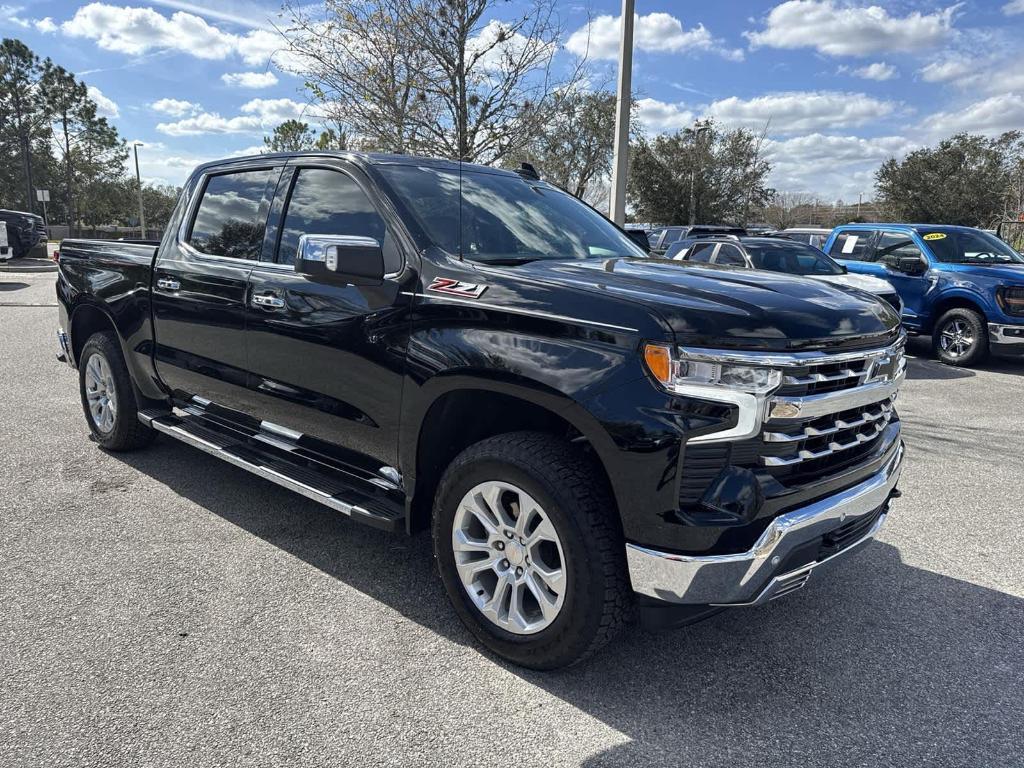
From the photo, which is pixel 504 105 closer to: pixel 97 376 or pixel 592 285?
pixel 97 376

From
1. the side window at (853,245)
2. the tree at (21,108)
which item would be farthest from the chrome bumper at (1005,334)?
the tree at (21,108)

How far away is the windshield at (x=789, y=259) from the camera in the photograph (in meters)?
9.76

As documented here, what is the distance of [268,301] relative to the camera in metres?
3.56

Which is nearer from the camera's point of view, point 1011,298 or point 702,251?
point 1011,298

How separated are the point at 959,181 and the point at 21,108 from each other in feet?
188

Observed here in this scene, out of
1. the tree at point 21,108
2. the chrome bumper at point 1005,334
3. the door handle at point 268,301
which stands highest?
the tree at point 21,108

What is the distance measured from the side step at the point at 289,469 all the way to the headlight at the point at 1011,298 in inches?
368

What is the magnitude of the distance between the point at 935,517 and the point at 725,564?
9.18 ft

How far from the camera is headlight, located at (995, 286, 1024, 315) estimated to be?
9.27 metres

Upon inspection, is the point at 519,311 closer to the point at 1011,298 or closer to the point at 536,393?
the point at 536,393

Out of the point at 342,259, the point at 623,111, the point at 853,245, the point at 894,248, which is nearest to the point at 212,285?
the point at 342,259

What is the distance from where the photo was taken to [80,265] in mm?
5145

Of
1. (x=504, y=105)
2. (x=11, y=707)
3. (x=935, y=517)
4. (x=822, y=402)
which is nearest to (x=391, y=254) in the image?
(x=822, y=402)

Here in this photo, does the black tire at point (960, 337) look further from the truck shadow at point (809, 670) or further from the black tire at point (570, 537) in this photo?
the black tire at point (570, 537)
